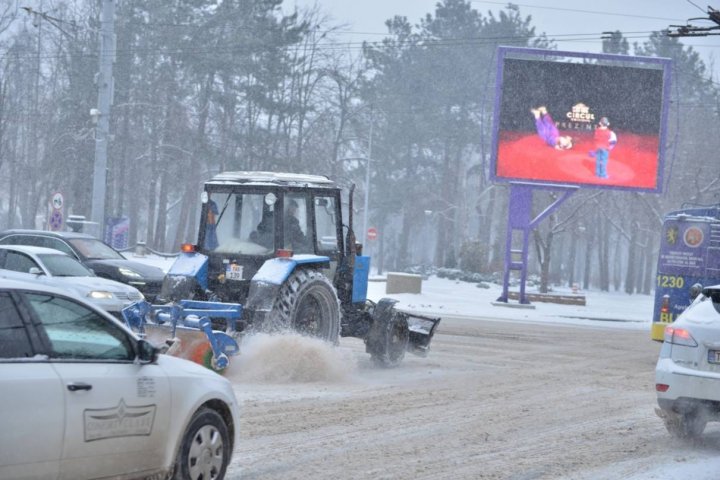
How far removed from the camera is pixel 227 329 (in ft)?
45.6

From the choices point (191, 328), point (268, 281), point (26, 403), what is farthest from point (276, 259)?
point (26, 403)

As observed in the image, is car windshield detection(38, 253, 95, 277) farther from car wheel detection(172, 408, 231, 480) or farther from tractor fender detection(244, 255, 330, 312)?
car wheel detection(172, 408, 231, 480)

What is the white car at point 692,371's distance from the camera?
33.6 feet

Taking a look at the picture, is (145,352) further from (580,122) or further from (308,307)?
(580,122)

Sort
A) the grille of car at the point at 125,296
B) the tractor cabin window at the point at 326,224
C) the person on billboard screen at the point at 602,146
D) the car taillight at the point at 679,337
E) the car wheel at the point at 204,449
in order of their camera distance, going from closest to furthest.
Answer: the car wheel at the point at 204,449, the car taillight at the point at 679,337, the tractor cabin window at the point at 326,224, the grille of car at the point at 125,296, the person on billboard screen at the point at 602,146

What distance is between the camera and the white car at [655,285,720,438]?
10250 mm

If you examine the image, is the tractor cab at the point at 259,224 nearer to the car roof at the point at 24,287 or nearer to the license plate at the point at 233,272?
the license plate at the point at 233,272

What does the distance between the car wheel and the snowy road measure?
2.09 feet

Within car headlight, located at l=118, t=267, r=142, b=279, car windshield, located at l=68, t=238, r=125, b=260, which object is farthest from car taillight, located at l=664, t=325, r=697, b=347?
car windshield, located at l=68, t=238, r=125, b=260

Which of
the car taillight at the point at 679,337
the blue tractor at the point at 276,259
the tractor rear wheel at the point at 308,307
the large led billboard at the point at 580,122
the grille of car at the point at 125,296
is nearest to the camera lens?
the car taillight at the point at 679,337

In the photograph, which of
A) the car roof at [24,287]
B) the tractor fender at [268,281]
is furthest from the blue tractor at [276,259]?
the car roof at [24,287]

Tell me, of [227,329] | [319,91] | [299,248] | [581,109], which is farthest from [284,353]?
[319,91]

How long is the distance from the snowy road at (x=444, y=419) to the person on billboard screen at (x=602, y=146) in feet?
58.1

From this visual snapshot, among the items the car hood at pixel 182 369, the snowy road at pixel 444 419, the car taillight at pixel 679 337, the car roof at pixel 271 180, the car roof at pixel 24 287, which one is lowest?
the snowy road at pixel 444 419
